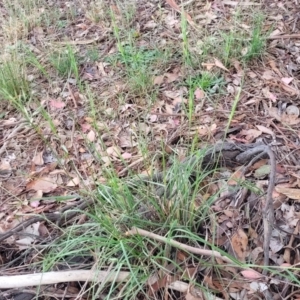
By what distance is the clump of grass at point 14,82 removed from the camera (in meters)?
2.43

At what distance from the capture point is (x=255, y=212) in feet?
5.57

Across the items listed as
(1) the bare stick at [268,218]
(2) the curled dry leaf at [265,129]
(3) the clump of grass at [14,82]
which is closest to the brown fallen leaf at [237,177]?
(1) the bare stick at [268,218]

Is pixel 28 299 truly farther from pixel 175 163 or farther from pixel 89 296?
pixel 175 163

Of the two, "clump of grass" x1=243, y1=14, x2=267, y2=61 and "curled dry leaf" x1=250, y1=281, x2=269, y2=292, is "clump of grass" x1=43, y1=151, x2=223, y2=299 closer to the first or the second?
"curled dry leaf" x1=250, y1=281, x2=269, y2=292

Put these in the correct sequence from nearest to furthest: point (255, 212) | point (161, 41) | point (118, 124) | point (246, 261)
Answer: point (246, 261)
point (255, 212)
point (118, 124)
point (161, 41)

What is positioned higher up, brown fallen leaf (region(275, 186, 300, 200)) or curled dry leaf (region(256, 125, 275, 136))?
curled dry leaf (region(256, 125, 275, 136))

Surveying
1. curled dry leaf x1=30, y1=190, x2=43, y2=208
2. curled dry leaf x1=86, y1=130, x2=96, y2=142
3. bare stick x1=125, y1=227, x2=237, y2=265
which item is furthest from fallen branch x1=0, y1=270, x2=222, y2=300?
curled dry leaf x1=86, y1=130, x2=96, y2=142

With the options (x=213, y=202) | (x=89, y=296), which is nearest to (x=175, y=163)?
(x=213, y=202)

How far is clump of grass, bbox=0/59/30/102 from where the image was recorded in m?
2.43

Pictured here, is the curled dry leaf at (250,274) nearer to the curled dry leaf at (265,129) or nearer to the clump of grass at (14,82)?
the curled dry leaf at (265,129)

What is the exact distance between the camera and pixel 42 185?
79.3 inches

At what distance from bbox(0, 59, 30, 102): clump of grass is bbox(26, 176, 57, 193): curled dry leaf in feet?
1.86

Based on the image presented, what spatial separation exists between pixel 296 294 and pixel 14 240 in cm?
102

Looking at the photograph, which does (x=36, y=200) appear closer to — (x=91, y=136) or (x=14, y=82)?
(x=91, y=136)
